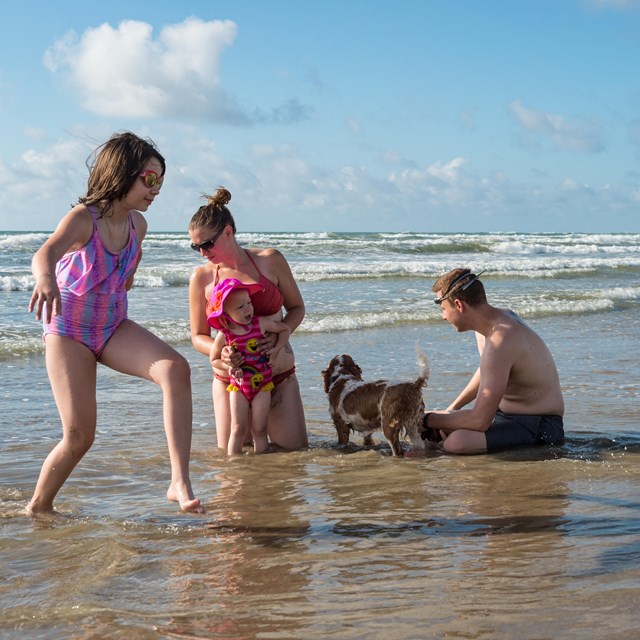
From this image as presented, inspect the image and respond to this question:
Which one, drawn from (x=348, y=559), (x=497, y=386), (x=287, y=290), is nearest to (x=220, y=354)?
(x=287, y=290)

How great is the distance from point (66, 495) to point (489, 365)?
2735mm

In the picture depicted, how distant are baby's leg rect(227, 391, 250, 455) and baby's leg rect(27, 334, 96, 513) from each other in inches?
68.7

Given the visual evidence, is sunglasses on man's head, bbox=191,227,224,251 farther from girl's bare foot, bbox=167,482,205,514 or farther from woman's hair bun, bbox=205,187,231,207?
girl's bare foot, bbox=167,482,205,514

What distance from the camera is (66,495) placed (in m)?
4.98

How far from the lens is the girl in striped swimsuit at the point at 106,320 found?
13.5ft

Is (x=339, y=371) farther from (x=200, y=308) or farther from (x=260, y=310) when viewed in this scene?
(x=200, y=308)

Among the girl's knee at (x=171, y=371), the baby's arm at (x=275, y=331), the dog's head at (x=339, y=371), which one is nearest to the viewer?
the girl's knee at (x=171, y=371)

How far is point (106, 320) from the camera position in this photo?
421 cm

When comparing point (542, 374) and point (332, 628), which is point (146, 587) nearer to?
point (332, 628)

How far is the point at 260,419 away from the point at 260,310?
2.43 ft

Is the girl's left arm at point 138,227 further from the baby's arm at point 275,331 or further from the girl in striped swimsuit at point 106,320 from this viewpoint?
the baby's arm at point 275,331

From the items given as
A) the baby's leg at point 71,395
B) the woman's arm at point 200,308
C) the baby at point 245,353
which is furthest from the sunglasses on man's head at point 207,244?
the baby's leg at point 71,395

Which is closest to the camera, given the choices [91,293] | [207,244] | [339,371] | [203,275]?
[91,293]

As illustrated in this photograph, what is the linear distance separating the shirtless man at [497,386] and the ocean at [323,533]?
0.59ft
